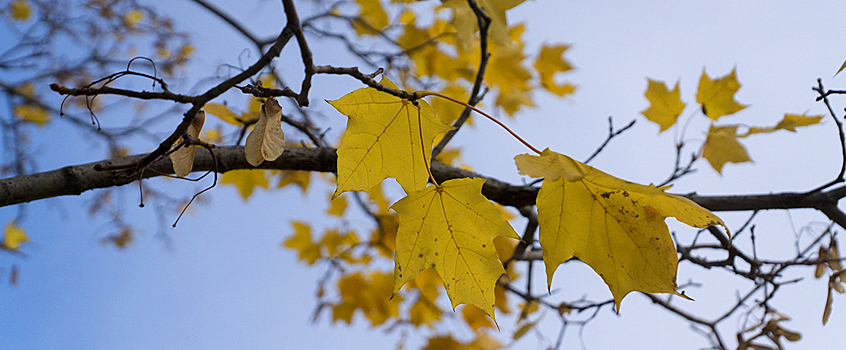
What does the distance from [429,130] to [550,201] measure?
21cm

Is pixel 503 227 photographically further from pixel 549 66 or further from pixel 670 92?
pixel 549 66

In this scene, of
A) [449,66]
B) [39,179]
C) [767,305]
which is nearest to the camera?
[39,179]

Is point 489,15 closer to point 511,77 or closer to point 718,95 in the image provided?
point 718,95

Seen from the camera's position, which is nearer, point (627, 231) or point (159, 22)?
point (627, 231)

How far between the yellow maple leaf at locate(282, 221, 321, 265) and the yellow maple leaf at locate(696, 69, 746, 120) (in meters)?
1.56

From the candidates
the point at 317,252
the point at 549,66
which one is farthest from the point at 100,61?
the point at 549,66

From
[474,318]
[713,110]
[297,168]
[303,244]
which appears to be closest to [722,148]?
[713,110]

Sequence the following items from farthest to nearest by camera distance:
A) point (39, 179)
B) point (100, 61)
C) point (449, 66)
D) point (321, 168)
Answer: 1. point (100, 61)
2. point (449, 66)
3. point (321, 168)
4. point (39, 179)

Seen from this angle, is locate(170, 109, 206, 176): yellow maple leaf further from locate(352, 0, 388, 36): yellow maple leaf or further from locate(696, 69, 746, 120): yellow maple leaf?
locate(352, 0, 388, 36): yellow maple leaf

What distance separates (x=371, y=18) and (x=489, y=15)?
93 cm

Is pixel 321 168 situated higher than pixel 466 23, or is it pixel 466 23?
pixel 466 23

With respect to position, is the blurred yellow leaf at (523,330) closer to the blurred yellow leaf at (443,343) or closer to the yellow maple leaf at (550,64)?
the blurred yellow leaf at (443,343)

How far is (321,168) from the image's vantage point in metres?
0.90

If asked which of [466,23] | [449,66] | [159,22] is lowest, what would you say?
[466,23]
